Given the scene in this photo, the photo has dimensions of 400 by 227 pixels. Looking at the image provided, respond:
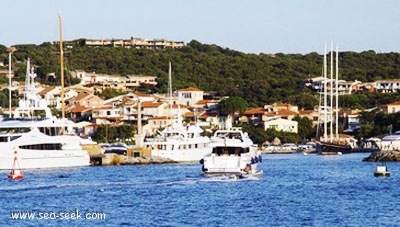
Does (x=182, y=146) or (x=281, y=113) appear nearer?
(x=182, y=146)

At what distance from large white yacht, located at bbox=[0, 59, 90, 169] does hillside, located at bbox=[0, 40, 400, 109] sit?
6746 centimetres

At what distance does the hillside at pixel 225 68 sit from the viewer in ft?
447

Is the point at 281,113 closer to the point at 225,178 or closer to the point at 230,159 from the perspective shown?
the point at 230,159

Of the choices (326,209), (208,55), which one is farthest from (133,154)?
(208,55)

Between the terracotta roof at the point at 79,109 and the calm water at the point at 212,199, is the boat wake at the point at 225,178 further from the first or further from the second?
the terracotta roof at the point at 79,109

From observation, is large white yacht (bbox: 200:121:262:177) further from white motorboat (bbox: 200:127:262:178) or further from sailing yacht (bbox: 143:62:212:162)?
sailing yacht (bbox: 143:62:212:162)

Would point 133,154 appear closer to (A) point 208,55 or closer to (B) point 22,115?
(B) point 22,115

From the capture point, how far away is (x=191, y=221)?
102ft

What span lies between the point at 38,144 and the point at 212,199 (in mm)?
25315

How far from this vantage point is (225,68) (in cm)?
16125

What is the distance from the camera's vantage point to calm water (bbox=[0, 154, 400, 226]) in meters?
31.5

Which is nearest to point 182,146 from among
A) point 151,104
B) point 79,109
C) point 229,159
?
point 229,159

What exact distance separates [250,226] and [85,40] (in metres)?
158

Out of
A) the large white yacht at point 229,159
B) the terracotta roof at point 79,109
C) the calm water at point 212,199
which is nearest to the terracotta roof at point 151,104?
the terracotta roof at point 79,109
